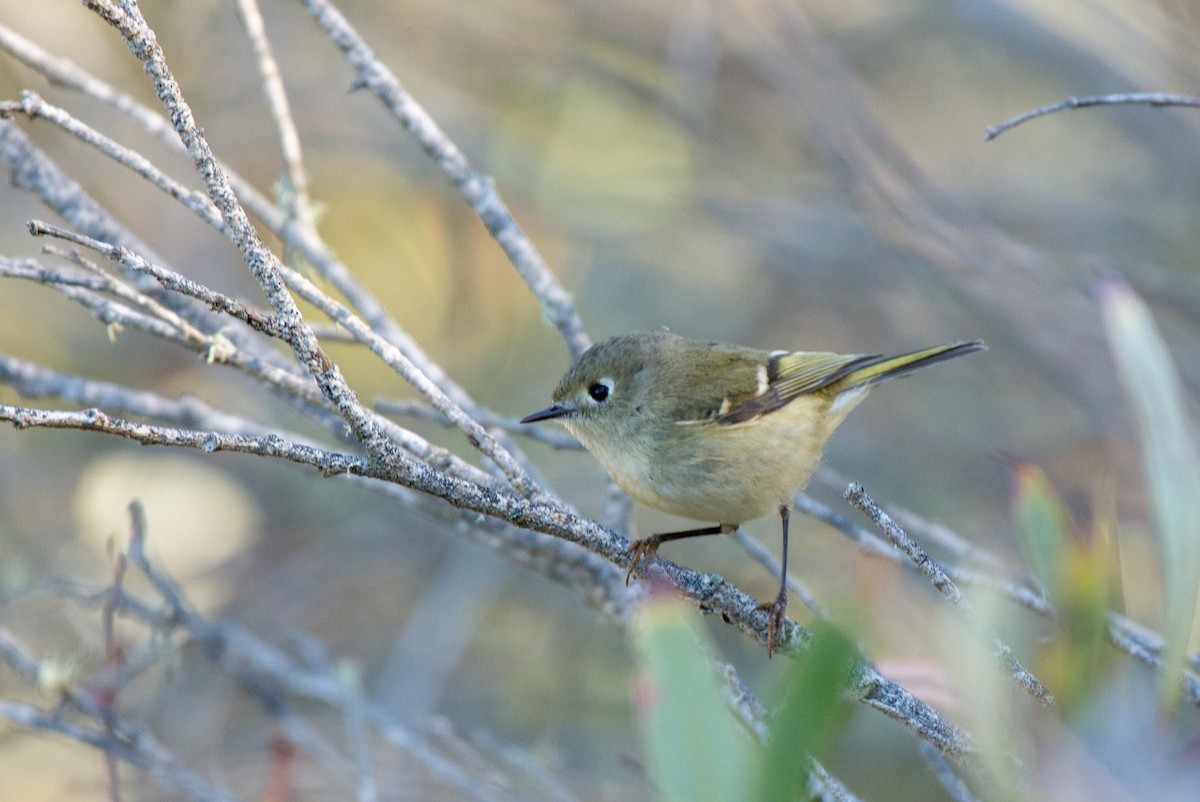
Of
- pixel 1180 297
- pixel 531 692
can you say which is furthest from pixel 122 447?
pixel 1180 297

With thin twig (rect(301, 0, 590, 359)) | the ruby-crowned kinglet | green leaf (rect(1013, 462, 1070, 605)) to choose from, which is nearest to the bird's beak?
the ruby-crowned kinglet

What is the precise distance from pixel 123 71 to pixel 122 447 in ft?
4.63

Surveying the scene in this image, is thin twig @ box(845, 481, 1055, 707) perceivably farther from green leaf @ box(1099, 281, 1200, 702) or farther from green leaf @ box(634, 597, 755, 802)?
green leaf @ box(634, 597, 755, 802)

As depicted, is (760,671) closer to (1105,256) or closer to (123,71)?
(1105,256)

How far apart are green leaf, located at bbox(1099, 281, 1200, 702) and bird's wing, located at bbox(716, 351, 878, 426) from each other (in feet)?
4.39

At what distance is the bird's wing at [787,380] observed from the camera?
224 centimetres

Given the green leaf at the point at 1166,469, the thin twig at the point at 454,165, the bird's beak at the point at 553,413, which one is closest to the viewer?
the green leaf at the point at 1166,469

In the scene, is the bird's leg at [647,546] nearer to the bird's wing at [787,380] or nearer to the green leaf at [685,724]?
the bird's wing at [787,380]

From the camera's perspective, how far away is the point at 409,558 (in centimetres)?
411

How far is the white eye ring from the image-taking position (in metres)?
2.29

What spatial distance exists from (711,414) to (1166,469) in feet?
4.87

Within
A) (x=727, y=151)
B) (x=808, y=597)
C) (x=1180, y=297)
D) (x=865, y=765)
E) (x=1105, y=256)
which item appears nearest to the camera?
(x=808, y=597)

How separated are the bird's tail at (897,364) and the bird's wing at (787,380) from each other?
18 millimetres

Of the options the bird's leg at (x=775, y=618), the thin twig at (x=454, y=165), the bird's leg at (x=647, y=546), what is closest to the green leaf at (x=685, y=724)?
the bird's leg at (x=647, y=546)
